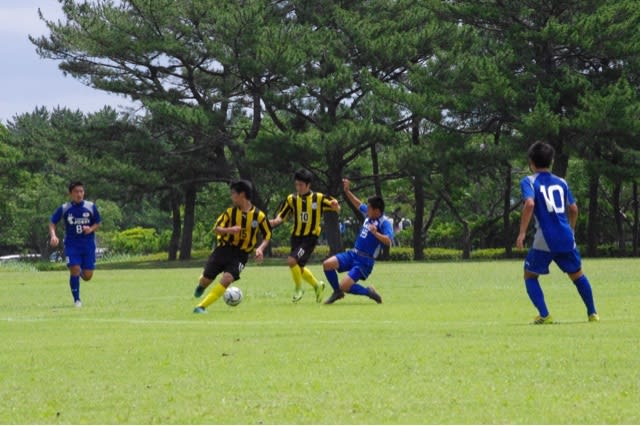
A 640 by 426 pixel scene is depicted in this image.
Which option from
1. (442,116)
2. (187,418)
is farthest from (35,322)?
(442,116)

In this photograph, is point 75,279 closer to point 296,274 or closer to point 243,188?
point 296,274

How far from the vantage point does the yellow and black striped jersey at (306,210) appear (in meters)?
19.2

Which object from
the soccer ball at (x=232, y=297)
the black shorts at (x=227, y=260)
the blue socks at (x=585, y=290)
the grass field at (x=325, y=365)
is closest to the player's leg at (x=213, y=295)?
the grass field at (x=325, y=365)

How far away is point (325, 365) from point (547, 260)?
398 cm

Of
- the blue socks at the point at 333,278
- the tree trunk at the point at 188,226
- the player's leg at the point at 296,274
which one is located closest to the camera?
the blue socks at the point at 333,278

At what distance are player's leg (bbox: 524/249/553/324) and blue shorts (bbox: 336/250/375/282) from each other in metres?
5.06

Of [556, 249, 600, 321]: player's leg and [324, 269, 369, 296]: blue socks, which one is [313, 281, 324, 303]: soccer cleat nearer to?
[324, 269, 369, 296]: blue socks

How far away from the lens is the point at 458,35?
182 ft

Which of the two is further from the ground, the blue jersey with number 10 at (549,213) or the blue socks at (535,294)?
the blue jersey with number 10 at (549,213)

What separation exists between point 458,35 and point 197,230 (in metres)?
36.5

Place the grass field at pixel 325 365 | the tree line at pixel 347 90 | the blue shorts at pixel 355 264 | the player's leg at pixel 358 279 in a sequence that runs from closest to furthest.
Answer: the grass field at pixel 325 365 < the player's leg at pixel 358 279 < the blue shorts at pixel 355 264 < the tree line at pixel 347 90

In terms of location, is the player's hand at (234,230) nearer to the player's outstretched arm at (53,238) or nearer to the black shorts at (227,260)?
the black shorts at (227,260)

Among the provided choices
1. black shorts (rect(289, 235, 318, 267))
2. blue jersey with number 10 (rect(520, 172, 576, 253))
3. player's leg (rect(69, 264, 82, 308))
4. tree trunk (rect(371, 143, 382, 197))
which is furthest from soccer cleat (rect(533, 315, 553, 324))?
tree trunk (rect(371, 143, 382, 197))

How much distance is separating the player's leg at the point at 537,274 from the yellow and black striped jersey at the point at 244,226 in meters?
4.81
